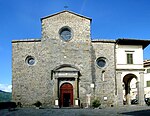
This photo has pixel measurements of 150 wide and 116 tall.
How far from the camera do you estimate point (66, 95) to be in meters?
33.2

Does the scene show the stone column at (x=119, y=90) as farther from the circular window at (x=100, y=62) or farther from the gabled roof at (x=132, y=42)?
the gabled roof at (x=132, y=42)

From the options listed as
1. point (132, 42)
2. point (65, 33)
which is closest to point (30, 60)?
point (65, 33)

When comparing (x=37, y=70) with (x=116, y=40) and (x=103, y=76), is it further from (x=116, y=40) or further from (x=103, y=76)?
(x=116, y=40)

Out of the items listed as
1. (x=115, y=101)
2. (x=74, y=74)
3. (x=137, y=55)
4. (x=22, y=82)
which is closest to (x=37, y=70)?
(x=22, y=82)

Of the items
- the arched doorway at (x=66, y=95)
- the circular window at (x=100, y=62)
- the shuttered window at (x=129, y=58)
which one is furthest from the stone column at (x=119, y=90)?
the arched doorway at (x=66, y=95)

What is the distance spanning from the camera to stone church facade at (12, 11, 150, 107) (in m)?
32.2

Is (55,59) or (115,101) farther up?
(55,59)

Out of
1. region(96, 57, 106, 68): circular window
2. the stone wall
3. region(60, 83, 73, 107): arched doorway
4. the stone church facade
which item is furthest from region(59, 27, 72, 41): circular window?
region(60, 83, 73, 107): arched doorway

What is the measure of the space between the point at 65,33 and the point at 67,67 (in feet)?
14.4

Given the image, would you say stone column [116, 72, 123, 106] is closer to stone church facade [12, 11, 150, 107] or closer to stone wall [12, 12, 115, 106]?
stone church facade [12, 11, 150, 107]

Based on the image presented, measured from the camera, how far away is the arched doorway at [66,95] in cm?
3278

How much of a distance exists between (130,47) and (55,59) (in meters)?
9.37

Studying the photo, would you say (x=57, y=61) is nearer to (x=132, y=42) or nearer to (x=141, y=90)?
(x=132, y=42)

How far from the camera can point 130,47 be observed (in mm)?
34188
